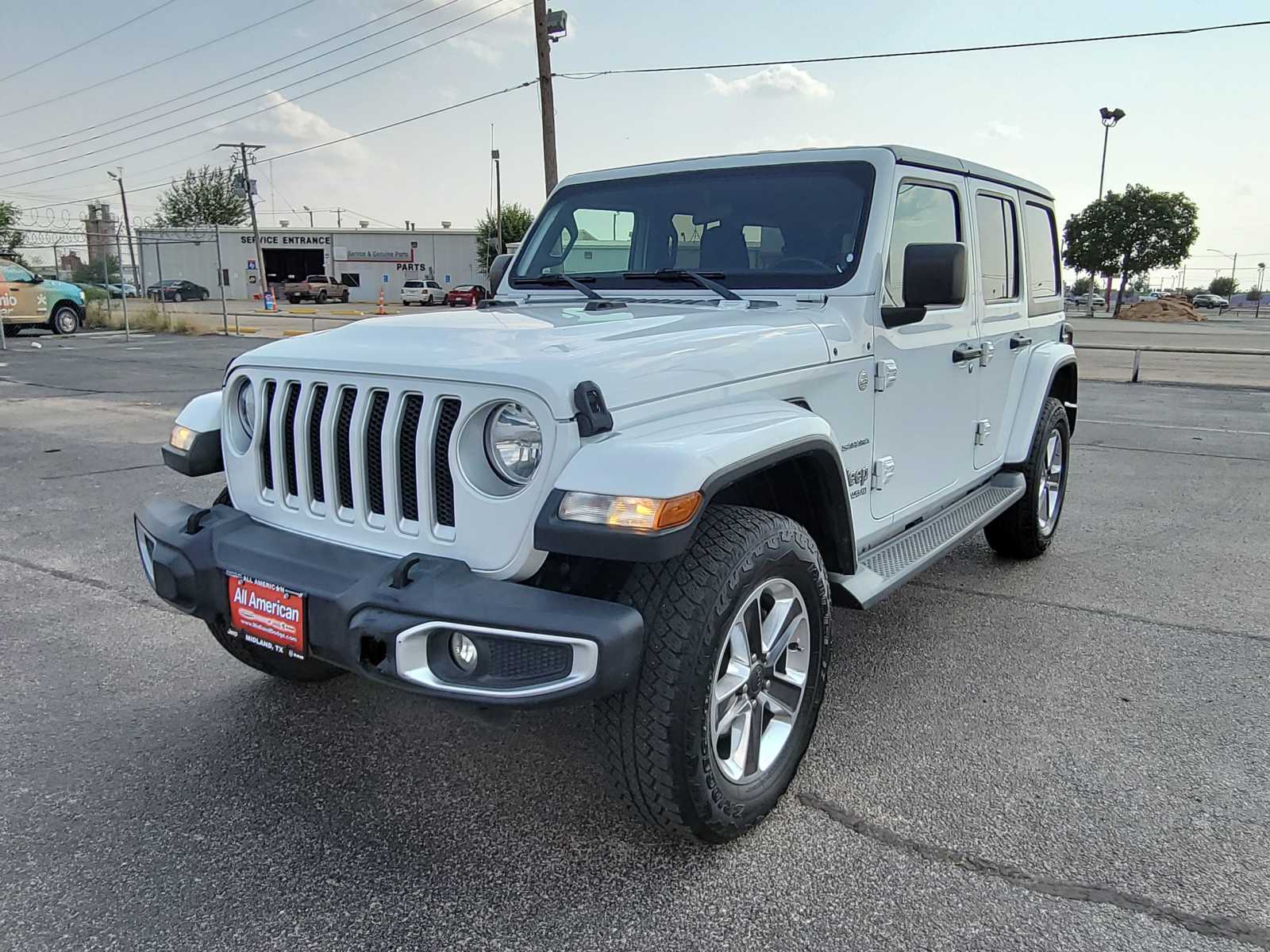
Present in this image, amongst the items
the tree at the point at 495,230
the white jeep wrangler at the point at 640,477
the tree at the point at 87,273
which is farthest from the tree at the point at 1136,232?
the white jeep wrangler at the point at 640,477

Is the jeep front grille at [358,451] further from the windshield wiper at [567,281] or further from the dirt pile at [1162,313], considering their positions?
the dirt pile at [1162,313]

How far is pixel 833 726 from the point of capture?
328cm

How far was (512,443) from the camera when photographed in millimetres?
2330

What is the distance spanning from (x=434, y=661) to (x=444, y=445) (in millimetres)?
545

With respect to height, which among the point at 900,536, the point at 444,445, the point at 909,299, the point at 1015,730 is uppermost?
the point at 909,299

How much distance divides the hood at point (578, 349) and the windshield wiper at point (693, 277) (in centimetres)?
9

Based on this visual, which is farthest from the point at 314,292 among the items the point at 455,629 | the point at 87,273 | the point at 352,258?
the point at 455,629

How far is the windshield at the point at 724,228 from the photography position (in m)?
3.45

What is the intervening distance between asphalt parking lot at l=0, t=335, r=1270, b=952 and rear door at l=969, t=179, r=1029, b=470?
33.7 inches

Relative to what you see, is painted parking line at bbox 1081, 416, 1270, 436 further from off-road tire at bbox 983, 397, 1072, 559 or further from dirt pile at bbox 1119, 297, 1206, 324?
dirt pile at bbox 1119, 297, 1206, 324

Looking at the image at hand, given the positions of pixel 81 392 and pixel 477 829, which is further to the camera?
pixel 81 392

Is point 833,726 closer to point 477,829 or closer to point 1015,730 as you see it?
point 1015,730

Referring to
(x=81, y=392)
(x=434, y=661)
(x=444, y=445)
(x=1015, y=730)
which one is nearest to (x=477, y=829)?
(x=434, y=661)

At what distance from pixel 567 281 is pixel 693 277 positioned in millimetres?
614
